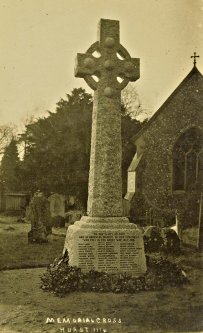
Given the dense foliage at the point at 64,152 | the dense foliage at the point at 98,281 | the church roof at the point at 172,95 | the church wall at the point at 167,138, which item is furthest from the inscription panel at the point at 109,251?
the dense foliage at the point at 64,152

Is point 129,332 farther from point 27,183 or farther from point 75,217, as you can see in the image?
point 27,183

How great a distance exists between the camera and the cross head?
299 inches

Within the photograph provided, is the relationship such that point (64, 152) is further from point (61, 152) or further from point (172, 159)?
point (172, 159)

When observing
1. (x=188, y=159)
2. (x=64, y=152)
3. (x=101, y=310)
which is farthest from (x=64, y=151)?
(x=101, y=310)

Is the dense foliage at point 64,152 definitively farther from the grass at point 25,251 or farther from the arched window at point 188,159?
the grass at point 25,251

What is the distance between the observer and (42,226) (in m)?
13.8

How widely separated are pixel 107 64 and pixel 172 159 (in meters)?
12.3

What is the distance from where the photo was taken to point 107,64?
7656mm

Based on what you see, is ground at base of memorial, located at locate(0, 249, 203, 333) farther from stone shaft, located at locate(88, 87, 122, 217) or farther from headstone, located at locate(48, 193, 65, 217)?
headstone, located at locate(48, 193, 65, 217)

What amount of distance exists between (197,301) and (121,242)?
1680 mm

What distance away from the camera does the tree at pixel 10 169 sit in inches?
1089

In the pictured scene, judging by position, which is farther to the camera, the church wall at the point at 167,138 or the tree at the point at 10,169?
the tree at the point at 10,169

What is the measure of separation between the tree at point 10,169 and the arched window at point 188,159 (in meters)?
12.3

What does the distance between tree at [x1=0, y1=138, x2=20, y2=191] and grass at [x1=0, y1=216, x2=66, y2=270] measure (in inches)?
465
